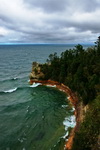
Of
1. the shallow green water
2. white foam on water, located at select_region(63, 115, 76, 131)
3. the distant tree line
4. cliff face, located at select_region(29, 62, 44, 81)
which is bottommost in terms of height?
the shallow green water

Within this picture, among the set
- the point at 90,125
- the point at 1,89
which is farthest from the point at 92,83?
the point at 1,89

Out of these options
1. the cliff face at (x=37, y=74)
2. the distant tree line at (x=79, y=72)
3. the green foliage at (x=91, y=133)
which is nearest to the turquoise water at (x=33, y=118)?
the green foliage at (x=91, y=133)

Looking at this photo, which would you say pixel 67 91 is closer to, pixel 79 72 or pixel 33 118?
pixel 79 72

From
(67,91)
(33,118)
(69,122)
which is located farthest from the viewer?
(67,91)

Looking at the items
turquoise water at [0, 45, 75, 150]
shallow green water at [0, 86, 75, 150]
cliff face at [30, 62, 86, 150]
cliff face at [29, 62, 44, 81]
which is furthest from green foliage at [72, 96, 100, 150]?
cliff face at [29, 62, 44, 81]

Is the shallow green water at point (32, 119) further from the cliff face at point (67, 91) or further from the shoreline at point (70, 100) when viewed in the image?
the cliff face at point (67, 91)

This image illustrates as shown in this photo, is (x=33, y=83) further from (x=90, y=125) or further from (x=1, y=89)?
(x=90, y=125)

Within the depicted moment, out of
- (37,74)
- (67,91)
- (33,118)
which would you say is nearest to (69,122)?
(33,118)

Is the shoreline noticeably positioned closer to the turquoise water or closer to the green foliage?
the turquoise water
